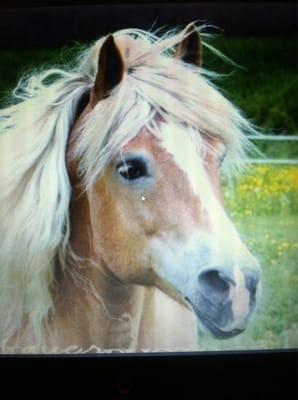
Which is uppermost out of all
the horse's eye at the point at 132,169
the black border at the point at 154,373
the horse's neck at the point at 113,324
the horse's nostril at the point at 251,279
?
the horse's eye at the point at 132,169

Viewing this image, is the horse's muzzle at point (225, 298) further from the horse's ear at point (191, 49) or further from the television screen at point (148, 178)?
the horse's ear at point (191, 49)

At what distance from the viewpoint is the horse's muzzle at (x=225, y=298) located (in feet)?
8.15

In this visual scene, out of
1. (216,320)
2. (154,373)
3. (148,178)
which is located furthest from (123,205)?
(154,373)

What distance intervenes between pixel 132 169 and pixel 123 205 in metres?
0.13

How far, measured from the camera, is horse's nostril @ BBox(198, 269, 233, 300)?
248 cm

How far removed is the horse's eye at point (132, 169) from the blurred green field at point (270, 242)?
32cm

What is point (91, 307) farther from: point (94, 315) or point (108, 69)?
point (108, 69)

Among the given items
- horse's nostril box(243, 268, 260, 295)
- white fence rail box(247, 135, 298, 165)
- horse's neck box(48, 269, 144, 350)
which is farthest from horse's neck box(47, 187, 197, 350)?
white fence rail box(247, 135, 298, 165)

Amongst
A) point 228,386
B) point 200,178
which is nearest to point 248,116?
point 200,178

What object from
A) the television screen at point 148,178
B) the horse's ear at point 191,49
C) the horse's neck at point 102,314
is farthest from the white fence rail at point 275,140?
the horse's neck at point 102,314

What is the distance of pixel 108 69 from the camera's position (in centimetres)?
253

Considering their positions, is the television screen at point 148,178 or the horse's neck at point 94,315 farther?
the horse's neck at point 94,315

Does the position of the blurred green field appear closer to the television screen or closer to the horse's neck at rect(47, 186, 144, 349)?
the television screen

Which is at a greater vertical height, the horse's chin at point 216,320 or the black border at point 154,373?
the horse's chin at point 216,320
